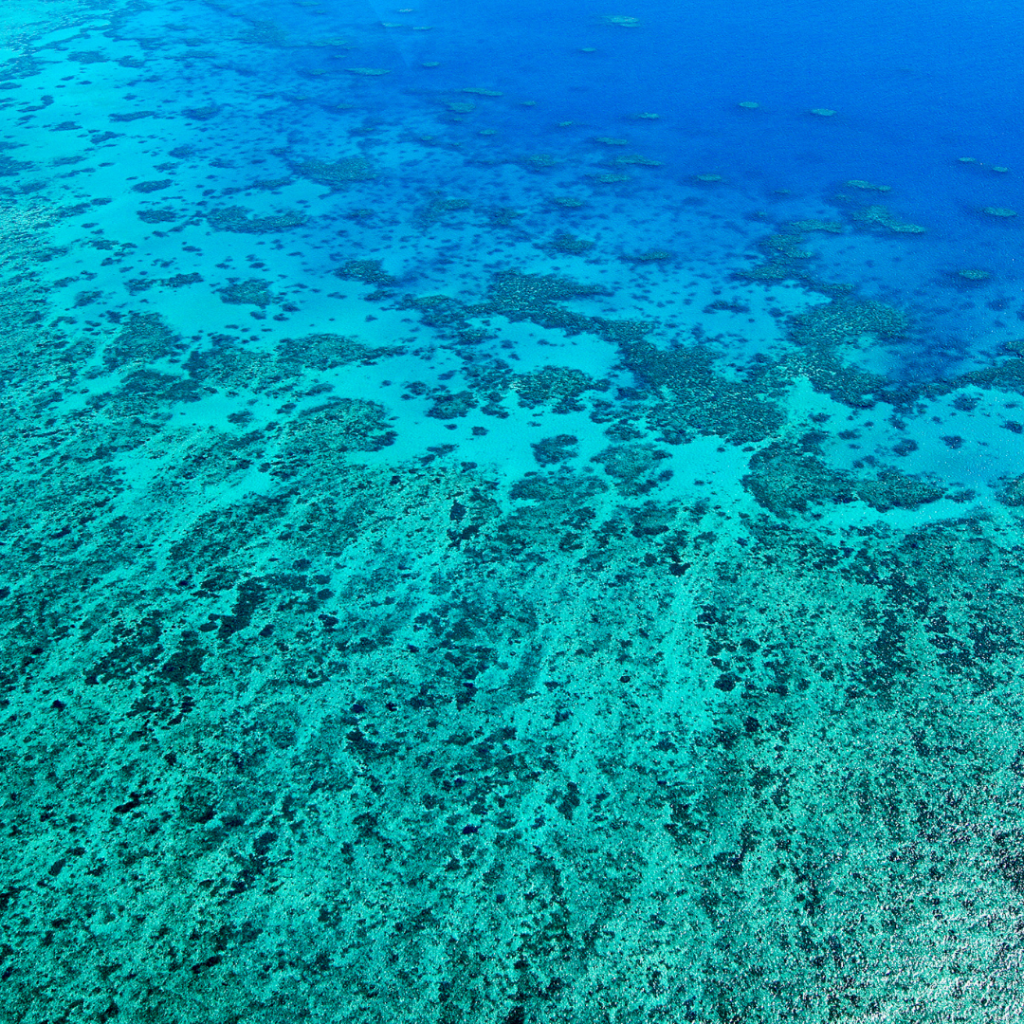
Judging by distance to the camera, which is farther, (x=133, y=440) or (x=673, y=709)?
(x=133, y=440)

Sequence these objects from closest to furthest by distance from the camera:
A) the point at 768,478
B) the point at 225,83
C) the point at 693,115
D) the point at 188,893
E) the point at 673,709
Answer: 1. the point at 188,893
2. the point at 673,709
3. the point at 768,478
4. the point at 693,115
5. the point at 225,83

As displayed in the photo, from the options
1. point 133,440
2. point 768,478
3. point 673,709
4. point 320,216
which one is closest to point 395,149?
point 320,216

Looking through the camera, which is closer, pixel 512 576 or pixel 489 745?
pixel 489 745

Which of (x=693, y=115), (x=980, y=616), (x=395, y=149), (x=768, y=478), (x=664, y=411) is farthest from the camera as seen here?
(x=693, y=115)

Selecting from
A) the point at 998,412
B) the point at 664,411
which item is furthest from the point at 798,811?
the point at 998,412

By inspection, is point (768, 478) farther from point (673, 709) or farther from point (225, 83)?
point (225, 83)

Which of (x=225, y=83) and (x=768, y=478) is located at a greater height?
(x=225, y=83)
